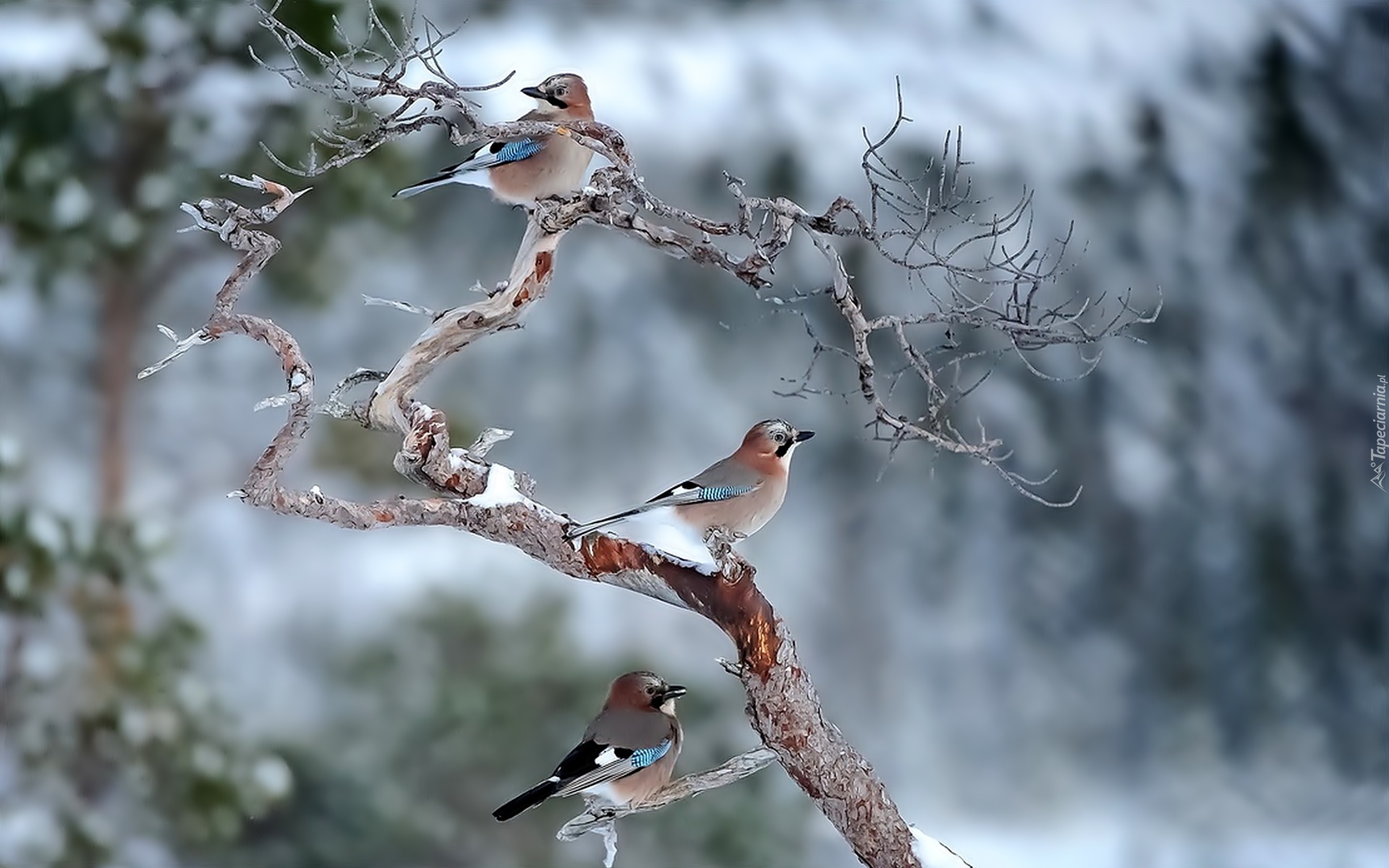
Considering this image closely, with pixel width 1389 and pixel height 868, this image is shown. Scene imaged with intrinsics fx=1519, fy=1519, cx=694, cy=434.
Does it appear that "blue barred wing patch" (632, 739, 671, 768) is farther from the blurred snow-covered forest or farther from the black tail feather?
the blurred snow-covered forest

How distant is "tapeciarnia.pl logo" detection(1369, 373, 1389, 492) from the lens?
3809 millimetres

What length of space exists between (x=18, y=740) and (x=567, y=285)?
5.58 feet

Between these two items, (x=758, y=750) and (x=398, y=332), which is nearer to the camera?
(x=758, y=750)

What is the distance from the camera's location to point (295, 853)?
11.9 feet

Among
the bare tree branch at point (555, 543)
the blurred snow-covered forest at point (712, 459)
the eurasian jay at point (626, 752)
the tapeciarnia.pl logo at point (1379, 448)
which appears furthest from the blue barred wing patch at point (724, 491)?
the tapeciarnia.pl logo at point (1379, 448)

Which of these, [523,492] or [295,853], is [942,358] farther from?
[295,853]

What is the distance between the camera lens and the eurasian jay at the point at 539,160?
2.45 metres

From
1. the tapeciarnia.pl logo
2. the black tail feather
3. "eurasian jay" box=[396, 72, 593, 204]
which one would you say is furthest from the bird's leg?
the tapeciarnia.pl logo

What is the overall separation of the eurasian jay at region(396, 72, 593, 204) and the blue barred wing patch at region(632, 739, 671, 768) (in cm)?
92

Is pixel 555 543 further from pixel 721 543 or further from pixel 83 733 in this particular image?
pixel 83 733

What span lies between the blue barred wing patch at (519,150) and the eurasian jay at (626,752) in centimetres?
91

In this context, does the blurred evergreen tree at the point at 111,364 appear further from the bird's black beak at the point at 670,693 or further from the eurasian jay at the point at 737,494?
the eurasian jay at the point at 737,494

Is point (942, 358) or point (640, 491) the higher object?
point (942, 358)

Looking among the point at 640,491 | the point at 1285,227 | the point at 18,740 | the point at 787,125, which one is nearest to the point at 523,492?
the point at 640,491
